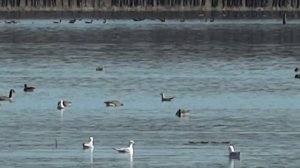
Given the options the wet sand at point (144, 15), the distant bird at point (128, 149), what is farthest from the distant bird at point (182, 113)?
the wet sand at point (144, 15)

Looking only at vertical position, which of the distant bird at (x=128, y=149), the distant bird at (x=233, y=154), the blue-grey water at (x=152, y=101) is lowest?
the blue-grey water at (x=152, y=101)

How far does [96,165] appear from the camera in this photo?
3094 centimetres

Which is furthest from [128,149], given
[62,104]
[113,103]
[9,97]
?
[9,97]

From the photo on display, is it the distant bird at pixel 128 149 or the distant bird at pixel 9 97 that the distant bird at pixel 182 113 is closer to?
the distant bird at pixel 9 97

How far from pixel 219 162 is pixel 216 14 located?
101126 mm

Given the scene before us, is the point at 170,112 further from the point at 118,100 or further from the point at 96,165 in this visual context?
the point at 96,165

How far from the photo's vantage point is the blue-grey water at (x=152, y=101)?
1284 inches

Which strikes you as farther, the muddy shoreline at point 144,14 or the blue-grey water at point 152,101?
the muddy shoreline at point 144,14

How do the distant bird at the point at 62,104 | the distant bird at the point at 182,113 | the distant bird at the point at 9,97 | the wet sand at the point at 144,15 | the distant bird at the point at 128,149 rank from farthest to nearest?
the wet sand at the point at 144,15
the distant bird at the point at 9,97
the distant bird at the point at 62,104
the distant bird at the point at 182,113
the distant bird at the point at 128,149

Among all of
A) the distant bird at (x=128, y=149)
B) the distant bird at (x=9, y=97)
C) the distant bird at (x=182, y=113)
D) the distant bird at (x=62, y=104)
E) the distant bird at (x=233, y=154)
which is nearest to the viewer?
the distant bird at (x=233, y=154)

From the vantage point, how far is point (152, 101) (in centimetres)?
4447

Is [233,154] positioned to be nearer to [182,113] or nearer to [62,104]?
[182,113]

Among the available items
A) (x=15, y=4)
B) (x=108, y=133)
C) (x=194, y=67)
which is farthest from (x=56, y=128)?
(x=15, y=4)

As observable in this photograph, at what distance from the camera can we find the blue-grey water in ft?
107
